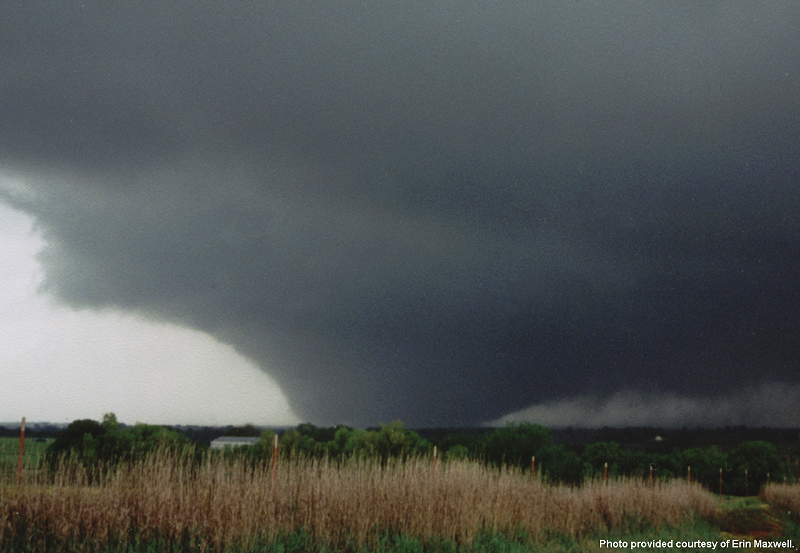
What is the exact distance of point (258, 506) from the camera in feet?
32.5

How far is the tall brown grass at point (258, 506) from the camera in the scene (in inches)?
351

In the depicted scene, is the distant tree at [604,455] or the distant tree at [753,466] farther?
the distant tree at [604,455]

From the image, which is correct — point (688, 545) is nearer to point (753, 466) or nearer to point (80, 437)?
point (80, 437)

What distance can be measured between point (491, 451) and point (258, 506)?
4214cm

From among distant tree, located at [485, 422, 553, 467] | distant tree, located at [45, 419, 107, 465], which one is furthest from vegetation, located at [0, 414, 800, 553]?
distant tree, located at [485, 422, 553, 467]

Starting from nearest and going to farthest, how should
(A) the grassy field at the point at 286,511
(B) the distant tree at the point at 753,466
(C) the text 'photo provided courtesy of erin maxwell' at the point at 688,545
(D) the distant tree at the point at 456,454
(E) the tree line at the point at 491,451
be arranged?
(A) the grassy field at the point at 286,511 → (C) the text 'photo provided courtesy of erin maxwell' at the point at 688,545 → (D) the distant tree at the point at 456,454 → (E) the tree line at the point at 491,451 → (B) the distant tree at the point at 753,466

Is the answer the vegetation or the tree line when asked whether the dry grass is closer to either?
the tree line

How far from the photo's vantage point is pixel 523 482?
15.4 metres

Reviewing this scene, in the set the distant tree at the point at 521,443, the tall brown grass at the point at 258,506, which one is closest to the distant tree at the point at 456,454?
the tall brown grass at the point at 258,506

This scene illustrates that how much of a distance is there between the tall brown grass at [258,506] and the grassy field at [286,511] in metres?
0.02

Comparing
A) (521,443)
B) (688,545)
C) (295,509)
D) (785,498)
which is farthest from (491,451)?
(295,509)

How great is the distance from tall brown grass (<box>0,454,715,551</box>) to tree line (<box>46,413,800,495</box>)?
1415 mm

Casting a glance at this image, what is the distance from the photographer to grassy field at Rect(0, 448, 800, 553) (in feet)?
29.1

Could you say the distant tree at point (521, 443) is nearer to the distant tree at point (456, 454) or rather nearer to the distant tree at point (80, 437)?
the distant tree at point (456, 454)
